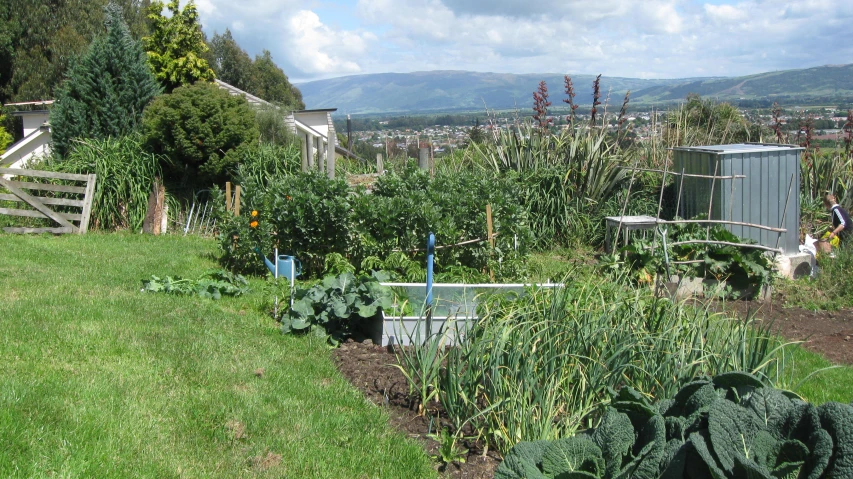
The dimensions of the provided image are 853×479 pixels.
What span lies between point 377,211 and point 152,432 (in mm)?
4323

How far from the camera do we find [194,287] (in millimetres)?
7715

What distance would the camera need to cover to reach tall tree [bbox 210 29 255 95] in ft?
147

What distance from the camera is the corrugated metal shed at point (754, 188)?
9.62 m

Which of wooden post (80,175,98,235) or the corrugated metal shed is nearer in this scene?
the corrugated metal shed

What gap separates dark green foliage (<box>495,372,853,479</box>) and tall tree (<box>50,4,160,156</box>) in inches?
523

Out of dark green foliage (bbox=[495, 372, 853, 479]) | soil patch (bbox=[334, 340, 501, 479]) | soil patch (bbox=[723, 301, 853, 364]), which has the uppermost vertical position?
dark green foliage (bbox=[495, 372, 853, 479])

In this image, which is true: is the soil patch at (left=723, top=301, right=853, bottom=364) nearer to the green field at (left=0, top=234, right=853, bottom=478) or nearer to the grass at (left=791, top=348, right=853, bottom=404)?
the grass at (left=791, top=348, right=853, bottom=404)

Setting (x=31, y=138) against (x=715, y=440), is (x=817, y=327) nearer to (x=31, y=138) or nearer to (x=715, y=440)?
(x=715, y=440)

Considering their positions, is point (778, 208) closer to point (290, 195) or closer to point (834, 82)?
point (290, 195)

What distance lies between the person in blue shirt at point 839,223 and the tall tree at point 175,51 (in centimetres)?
1599

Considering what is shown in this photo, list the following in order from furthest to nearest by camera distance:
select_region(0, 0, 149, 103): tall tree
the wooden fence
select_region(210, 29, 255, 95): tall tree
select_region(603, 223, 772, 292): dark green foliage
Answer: select_region(210, 29, 255, 95): tall tree → select_region(0, 0, 149, 103): tall tree → the wooden fence → select_region(603, 223, 772, 292): dark green foliage

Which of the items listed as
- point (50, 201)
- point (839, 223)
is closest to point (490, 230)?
point (839, 223)

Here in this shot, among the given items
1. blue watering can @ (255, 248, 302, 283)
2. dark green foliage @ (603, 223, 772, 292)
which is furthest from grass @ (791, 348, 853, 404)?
blue watering can @ (255, 248, 302, 283)

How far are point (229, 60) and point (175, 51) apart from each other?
25.5 meters
